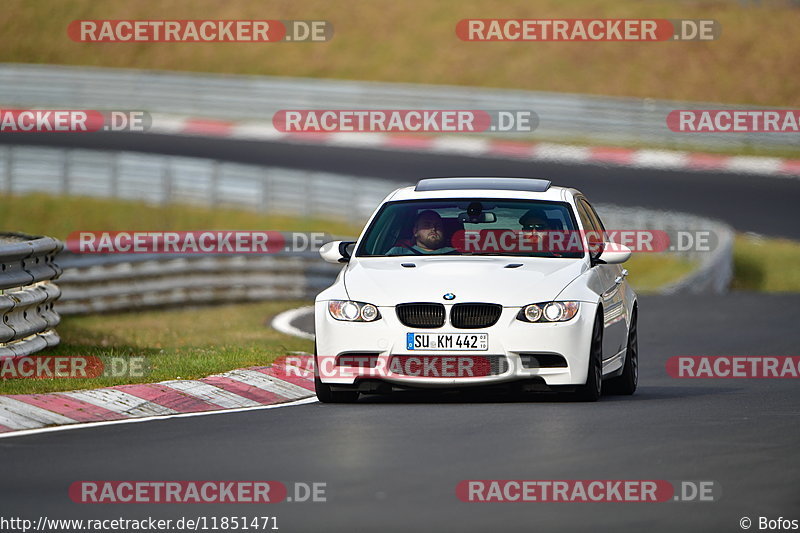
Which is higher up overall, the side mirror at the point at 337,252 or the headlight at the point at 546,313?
the side mirror at the point at 337,252

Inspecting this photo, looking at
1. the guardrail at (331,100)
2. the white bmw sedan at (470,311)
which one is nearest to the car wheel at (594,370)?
the white bmw sedan at (470,311)

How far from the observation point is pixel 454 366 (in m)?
11.0

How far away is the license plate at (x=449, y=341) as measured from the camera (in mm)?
10984

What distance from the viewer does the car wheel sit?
440 inches

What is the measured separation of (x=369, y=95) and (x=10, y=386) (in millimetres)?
32396

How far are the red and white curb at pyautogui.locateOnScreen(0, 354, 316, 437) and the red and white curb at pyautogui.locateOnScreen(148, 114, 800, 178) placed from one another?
26289 millimetres

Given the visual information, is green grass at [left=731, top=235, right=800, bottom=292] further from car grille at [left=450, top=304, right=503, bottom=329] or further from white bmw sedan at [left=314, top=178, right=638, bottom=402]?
car grille at [left=450, top=304, right=503, bottom=329]

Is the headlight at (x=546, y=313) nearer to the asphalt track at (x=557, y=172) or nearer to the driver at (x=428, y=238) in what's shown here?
the driver at (x=428, y=238)

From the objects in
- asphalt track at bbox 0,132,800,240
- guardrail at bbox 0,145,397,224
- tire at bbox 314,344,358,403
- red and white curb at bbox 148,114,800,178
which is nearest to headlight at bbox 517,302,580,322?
tire at bbox 314,344,358,403

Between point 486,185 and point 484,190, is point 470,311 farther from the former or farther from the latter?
point 486,185

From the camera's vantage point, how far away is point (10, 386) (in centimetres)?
1124

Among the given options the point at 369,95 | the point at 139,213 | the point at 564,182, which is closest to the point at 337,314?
the point at 139,213

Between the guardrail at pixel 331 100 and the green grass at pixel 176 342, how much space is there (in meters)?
18.7

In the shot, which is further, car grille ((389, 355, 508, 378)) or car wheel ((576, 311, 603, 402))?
car wheel ((576, 311, 603, 402))
